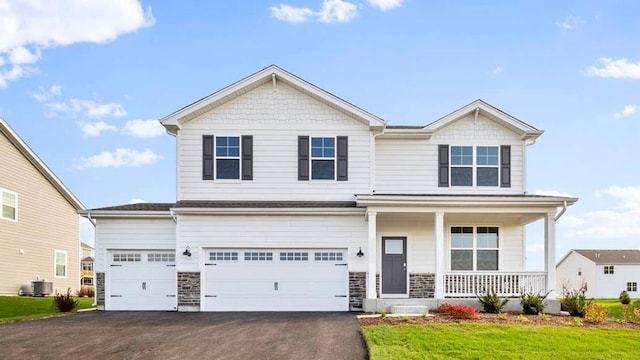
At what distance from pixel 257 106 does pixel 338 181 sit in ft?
11.7

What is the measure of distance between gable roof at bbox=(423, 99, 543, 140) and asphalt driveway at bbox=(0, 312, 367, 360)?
23.3ft

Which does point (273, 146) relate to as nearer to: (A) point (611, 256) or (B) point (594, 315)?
(B) point (594, 315)

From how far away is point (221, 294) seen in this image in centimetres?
1739

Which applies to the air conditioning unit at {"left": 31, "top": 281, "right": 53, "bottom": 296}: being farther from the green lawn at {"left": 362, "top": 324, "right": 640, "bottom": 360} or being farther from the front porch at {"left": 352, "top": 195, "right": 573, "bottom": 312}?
the green lawn at {"left": 362, "top": 324, "right": 640, "bottom": 360}

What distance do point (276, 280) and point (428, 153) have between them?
6513 mm

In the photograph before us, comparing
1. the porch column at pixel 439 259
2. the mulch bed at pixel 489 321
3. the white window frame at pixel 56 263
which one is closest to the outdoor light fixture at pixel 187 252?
the mulch bed at pixel 489 321

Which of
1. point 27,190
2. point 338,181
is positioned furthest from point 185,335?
point 27,190

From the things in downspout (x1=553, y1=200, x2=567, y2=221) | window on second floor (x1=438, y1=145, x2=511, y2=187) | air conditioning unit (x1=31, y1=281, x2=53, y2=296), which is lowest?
air conditioning unit (x1=31, y1=281, x2=53, y2=296)

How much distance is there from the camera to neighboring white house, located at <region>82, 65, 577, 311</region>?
1711 cm

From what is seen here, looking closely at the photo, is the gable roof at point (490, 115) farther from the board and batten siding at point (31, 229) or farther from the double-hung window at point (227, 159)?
the board and batten siding at point (31, 229)

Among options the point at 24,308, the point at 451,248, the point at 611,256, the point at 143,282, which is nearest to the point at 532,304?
the point at 451,248

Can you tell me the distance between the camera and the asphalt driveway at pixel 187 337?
411 inches

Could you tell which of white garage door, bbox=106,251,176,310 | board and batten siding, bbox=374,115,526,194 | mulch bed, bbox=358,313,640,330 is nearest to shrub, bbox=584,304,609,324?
mulch bed, bbox=358,313,640,330

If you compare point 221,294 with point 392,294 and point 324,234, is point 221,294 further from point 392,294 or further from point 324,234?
point 392,294
